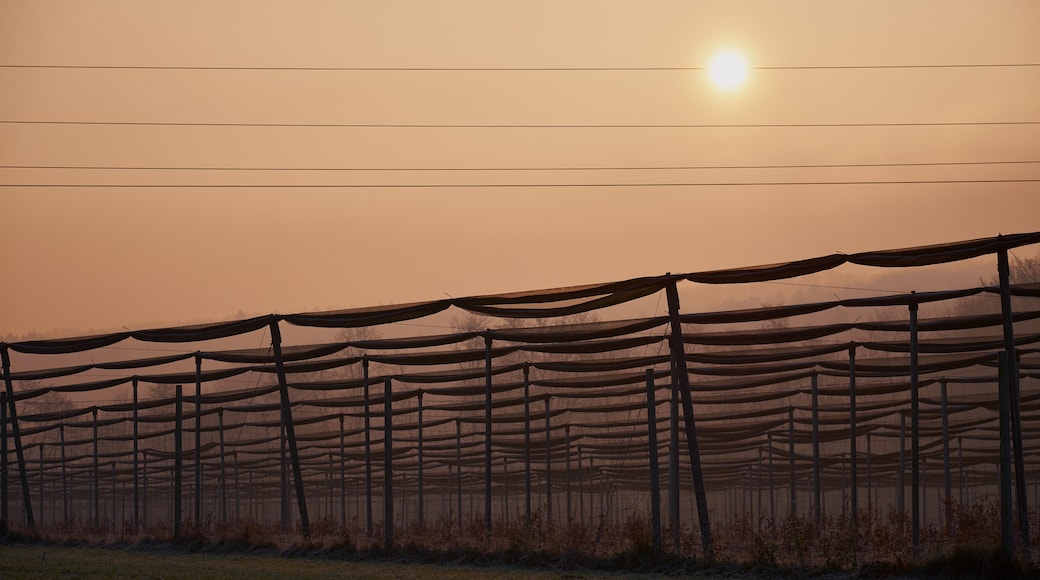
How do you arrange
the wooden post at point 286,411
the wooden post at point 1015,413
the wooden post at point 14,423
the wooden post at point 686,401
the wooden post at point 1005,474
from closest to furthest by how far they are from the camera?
the wooden post at point 1005,474, the wooden post at point 1015,413, the wooden post at point 686,401, the wooden post at point 286,411, the wooden post at point 14,423

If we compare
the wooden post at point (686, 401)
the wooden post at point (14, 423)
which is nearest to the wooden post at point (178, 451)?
the wooden post at point (14, 423)

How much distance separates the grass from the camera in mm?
13094

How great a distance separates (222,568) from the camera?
14516 millimetres

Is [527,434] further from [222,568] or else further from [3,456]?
[3,456]

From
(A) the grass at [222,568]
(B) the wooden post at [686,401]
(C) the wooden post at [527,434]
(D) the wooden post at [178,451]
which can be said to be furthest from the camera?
(D) the wooden post at [178,451]

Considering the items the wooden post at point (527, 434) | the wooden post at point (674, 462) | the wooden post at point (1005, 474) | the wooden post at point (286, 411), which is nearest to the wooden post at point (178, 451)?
the wooden post at point (286, 411)

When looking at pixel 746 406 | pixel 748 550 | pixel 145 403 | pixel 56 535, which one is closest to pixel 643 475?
pixel 145 403

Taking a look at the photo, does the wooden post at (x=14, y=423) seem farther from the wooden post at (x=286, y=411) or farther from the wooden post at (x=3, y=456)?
the wooden post at (x=286, y=411)

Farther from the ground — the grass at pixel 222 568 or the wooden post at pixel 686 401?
the wooden post at pixel 686 401

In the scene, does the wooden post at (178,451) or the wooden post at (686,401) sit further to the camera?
the wooden post at (178,451)

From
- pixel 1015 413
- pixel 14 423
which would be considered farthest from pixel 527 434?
pixel 14 423

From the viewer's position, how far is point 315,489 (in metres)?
53.2

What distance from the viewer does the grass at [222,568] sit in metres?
13.1

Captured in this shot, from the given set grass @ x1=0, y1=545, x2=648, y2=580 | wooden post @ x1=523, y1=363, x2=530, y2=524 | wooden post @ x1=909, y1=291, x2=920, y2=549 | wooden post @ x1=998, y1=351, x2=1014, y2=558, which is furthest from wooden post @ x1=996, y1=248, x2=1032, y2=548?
wooden post @ x1=523, y1=363, x2=530, y2=524
